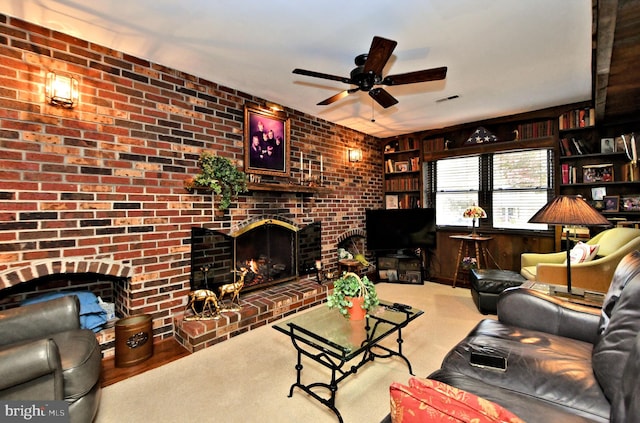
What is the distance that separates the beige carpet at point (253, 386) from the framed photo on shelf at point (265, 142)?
1.81m

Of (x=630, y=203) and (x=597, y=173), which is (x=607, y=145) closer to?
(x=597, y=173)

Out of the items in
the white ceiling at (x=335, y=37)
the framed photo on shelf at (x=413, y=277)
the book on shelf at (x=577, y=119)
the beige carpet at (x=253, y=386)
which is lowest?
the beige carpet at (x=253, y=386)

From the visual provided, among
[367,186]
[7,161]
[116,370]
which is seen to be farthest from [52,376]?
[367,186]

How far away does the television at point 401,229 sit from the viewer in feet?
15.4

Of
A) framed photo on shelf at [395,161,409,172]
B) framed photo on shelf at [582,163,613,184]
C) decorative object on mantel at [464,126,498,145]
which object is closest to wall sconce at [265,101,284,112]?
framed photo on shelf at [395,161,409,172]

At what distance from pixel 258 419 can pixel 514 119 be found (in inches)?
181

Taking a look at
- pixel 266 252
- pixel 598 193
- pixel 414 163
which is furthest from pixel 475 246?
pixel 266 252

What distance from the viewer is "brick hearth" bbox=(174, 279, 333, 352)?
2494 mm

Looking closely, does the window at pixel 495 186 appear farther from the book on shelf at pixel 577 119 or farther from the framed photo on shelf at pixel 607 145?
the framed photo on shelf at pixel 607 145

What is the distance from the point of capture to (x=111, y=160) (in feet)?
7.74

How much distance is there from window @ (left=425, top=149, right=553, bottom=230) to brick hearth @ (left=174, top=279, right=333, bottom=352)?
2540mm

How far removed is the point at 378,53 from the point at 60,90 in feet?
7.38

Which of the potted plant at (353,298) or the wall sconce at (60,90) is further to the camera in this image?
the wall sconce at (60,90)

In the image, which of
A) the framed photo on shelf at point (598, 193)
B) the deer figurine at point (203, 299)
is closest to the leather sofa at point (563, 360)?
the deer figurine at point (203, 299)
